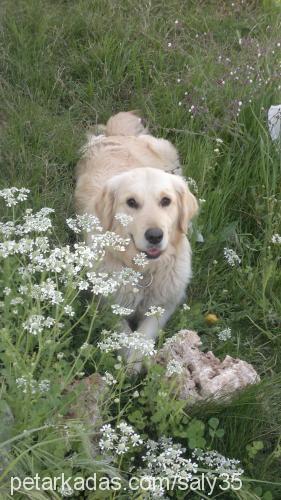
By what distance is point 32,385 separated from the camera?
215 cm

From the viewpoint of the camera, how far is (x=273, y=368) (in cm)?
346

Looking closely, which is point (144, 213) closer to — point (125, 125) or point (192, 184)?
point (192, 184)

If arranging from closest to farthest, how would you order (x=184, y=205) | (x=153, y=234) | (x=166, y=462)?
(x=166, y=462), (x=153, y=234), (x=184, y=205)

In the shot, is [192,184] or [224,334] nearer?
[224,334]

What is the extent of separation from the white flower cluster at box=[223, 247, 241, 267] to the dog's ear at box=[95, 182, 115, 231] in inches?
28.3

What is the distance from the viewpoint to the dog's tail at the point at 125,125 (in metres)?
4.41

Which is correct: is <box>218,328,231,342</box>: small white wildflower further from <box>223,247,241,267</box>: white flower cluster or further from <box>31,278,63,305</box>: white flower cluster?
<box>31,278,63,305</box>: white flower cluster

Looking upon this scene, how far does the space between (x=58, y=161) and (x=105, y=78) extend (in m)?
0.97

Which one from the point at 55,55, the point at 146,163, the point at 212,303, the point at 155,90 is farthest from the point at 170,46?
the point at 212,303

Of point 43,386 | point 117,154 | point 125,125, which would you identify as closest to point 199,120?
point 125,125

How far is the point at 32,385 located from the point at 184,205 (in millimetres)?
1655

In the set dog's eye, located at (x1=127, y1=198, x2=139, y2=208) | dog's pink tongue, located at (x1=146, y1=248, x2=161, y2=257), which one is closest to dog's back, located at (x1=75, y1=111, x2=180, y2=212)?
dog's eye, located at (x1=127, y1=198, x2=139, y2=208)

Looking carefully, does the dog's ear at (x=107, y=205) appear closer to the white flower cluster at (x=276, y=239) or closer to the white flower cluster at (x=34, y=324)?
the white flower cluster at (x=276, y=239)

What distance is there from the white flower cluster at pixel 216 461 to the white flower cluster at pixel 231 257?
1287mm
